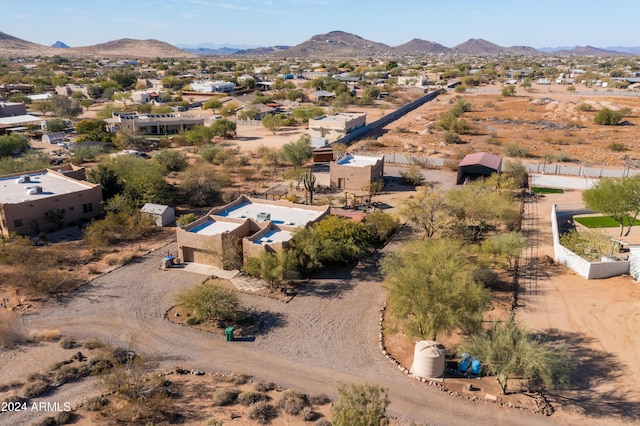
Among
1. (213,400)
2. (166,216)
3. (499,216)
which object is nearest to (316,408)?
(213,400)

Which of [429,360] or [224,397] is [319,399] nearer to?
[224,397]

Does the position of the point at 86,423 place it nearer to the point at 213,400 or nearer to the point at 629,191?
the point at 213,400

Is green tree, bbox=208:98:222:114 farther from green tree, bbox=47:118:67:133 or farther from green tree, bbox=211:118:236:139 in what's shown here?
green tree, bbox=47:118:67:133

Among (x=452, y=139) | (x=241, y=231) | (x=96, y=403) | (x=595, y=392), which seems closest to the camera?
(x=96, y=403)

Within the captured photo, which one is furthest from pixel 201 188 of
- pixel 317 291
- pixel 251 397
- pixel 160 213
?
pixel 251 397

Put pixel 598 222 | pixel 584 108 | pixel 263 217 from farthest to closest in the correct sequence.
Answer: pixel 584 108 → pixel 598 222 → pixel 263 217

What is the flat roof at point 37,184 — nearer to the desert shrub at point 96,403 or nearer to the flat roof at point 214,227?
the flat roof at point 214,227
